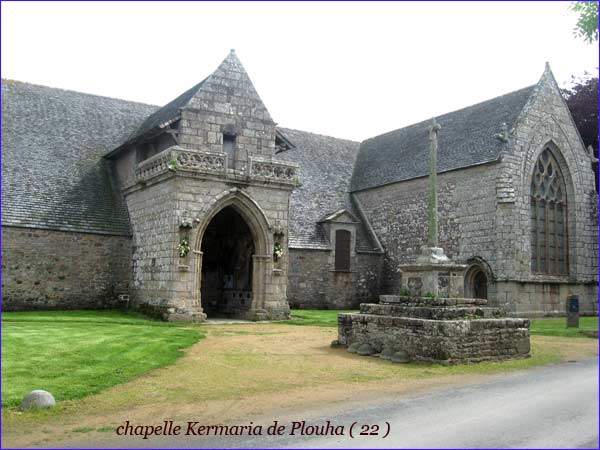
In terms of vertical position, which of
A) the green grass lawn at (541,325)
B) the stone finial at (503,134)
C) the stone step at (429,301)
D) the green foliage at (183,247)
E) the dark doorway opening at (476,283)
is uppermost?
the stone finial at (503,134)

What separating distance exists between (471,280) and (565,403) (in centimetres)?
1773

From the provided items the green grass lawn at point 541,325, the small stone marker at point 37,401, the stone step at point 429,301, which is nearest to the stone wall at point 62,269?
the green grass lawn at point 541,325

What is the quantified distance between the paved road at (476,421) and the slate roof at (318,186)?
18.5 metres

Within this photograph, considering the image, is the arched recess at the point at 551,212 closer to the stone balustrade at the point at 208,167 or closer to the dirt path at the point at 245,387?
the stone balustrade at the point at 208,167

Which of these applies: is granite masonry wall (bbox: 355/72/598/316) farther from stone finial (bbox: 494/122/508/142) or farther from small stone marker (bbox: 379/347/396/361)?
small stone marker (bbox: 379/347/396/361)

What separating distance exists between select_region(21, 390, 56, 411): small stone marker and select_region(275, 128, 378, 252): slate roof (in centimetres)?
1929

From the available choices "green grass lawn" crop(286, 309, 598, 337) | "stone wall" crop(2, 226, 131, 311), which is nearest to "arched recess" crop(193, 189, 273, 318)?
"green grass lawn" crop(286, 309, 598, 337)

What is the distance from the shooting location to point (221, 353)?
12.2m

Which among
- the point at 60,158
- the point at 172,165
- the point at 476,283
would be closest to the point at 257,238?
the point at 172,165

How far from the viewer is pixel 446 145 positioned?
2698cm

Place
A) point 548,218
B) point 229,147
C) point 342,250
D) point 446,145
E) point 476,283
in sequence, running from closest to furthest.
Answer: point 229,147 → point 476,283 → point 548,218 → point 446,145 → point 342,250

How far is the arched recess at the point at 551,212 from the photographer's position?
24844 millimetres

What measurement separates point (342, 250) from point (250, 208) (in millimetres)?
8816

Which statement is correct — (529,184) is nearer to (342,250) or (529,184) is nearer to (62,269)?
(342,250)
